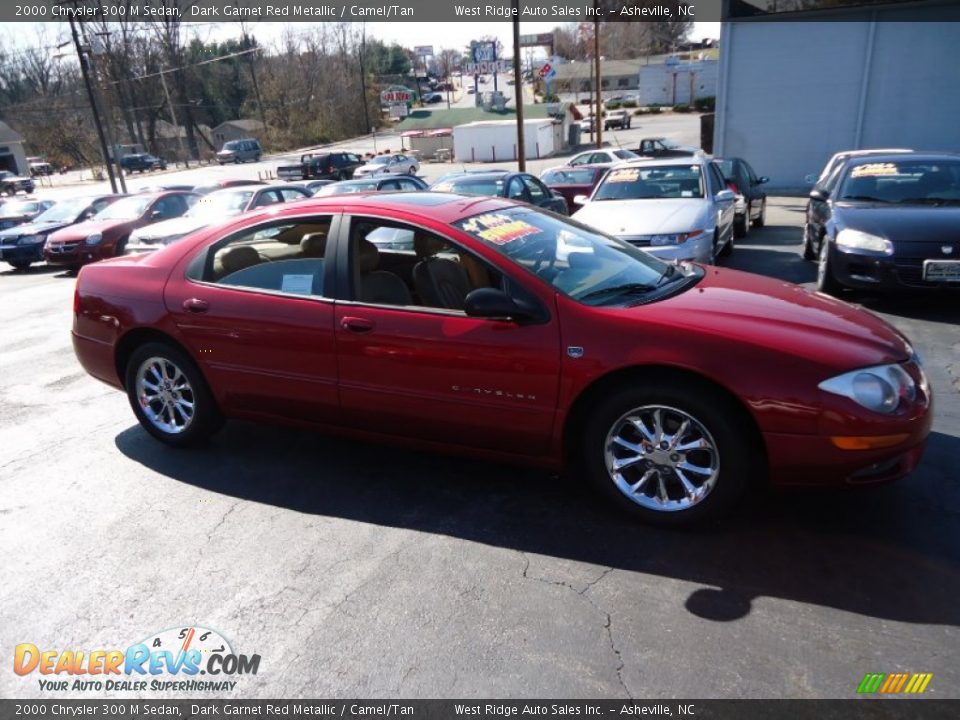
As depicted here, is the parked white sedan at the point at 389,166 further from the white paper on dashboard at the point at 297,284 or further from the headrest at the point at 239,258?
the white paper on dashboard at the point at 297,284

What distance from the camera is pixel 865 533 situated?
3.15 metres

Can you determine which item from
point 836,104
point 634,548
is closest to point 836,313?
point 634,548

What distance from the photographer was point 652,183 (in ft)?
29.5

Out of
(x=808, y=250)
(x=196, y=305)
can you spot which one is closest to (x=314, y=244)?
(x=196, y=305)

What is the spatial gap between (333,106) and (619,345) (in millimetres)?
78474

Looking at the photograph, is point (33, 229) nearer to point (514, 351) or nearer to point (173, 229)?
point (173, 229)

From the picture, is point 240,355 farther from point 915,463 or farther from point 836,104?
point 836,104

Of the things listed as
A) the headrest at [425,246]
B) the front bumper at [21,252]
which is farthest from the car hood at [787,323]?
the front bumper at [21,252]

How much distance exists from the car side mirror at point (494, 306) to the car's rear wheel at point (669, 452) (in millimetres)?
590

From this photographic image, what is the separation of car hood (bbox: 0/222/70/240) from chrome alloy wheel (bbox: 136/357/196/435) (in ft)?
40.2

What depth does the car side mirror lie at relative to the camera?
127 inches

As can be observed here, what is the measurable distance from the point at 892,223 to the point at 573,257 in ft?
15.0

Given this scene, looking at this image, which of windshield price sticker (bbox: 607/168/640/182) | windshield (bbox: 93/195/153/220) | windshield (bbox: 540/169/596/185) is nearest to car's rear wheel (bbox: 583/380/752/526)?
windshield price sticker (bbox: 607/168/640/182)

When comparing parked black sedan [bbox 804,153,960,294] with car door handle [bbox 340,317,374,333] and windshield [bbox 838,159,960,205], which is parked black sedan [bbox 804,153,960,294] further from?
car door handle [bbox 340,317,374,333]
